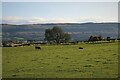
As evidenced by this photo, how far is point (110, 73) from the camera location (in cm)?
2108

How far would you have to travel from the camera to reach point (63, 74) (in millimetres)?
21000

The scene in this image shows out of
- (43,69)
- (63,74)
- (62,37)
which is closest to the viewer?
(63,74)

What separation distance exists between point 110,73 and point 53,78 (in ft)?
15.5

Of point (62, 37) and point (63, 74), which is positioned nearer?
point (63, 74)

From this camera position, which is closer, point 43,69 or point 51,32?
point 43,69

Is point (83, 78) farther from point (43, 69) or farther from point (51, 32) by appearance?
point (51, 32)

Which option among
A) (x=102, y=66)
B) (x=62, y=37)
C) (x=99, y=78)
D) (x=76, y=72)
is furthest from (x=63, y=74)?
(x=62, y=37)

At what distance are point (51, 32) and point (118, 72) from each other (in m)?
81.8

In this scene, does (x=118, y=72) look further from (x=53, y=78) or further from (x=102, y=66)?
(x=53, y=78)

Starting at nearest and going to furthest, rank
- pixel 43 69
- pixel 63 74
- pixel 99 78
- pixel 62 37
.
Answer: pixel 99 78 → pixel 63 74 → pixel 43 69 → pixel 62 37

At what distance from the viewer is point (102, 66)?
24.6m

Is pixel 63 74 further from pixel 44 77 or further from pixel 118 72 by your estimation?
pixel 118 72

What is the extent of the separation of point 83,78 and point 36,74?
429 cm

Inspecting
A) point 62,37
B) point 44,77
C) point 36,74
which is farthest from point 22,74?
point 62,37
